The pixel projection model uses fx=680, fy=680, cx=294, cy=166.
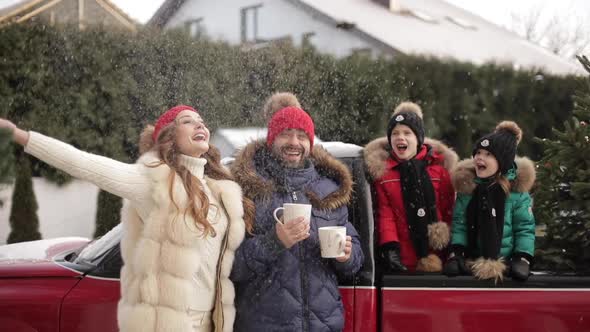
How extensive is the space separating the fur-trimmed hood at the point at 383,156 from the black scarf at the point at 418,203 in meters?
0.13

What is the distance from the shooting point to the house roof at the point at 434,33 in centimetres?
→ 1741

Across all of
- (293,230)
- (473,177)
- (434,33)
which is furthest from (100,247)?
(434,33)

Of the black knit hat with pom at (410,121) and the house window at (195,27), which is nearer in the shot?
the black knit hat with pom at (410,121)

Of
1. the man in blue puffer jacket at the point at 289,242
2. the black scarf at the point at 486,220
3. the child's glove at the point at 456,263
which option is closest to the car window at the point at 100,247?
the man in blue puffer jacket at the point at 289,242

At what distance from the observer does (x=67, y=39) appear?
1141cm

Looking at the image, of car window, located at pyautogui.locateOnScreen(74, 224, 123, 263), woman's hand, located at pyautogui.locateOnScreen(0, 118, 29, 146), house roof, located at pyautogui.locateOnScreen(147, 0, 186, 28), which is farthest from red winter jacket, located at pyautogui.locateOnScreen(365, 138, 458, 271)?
house roof, located at pyautogui.locateOnScreen(147, 0, 186, 28)

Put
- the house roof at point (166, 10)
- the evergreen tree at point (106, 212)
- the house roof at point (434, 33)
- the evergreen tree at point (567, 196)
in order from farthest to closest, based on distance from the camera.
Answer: the house roof at point (434, 33)
the house roof at point (166, 10)
the evergreen tree at point (106, 212)
the evergreen tree at point (567, 196)

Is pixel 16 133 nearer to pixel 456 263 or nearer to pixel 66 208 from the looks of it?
pixel 456 263

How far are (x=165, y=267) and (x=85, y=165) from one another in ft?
1.81

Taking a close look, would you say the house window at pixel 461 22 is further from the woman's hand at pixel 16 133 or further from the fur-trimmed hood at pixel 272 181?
the woman's hand at pixel 16 133

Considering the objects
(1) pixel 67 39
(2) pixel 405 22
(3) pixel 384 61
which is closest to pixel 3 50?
(1) pixel 67 39

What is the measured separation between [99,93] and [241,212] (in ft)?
30.1

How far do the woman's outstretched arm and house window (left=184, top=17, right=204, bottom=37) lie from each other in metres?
9.51

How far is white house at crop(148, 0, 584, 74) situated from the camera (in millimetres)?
14623
